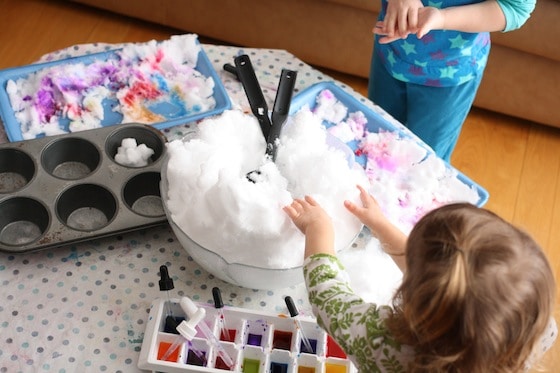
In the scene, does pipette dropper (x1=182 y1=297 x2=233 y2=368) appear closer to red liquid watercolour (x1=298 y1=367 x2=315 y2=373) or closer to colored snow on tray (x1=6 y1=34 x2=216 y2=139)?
red liquid watercolour (x1=298 y1=367 x2=315 y2=373)

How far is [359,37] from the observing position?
2014 mm

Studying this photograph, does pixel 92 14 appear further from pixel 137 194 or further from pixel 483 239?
pixel 483 239

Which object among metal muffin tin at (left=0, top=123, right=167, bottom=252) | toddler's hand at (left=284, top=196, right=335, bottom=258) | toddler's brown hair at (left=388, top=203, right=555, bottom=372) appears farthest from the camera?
metal muffin tin at (left=0, top=123, right=167, bottom=252)

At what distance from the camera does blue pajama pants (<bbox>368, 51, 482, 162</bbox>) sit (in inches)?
53.1

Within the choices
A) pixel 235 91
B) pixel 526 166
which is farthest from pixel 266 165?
pixel 526 166

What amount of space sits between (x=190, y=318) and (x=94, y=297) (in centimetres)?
14

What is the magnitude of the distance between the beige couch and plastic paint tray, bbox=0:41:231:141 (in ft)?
2.64

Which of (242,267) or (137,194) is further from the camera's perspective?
(137,194)

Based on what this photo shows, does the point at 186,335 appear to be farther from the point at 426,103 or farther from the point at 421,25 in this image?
the point at 426,103

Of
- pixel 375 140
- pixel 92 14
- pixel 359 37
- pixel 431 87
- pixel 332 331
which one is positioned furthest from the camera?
pixel 92 14

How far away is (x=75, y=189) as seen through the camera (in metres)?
0.99

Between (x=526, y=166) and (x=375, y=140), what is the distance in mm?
1031

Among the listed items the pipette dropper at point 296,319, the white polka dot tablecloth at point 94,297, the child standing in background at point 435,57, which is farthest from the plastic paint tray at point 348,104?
the pipette dropper at point 296,319

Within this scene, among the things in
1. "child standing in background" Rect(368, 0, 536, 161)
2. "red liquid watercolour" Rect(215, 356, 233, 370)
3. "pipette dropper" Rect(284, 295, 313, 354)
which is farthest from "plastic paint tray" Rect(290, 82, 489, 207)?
"red liquid watercolour" Rect(215, 356, 233, 370)
